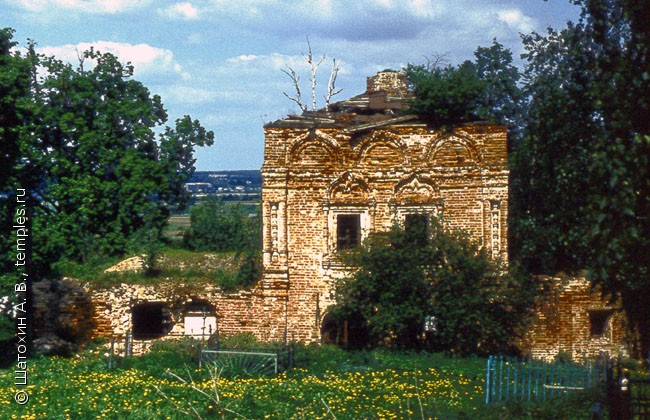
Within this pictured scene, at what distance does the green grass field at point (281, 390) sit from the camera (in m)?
13.9

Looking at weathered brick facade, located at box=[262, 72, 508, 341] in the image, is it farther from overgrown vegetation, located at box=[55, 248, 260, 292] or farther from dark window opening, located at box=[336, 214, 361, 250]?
overgrown vegetation, located at box=[55, 248, 260, 292]

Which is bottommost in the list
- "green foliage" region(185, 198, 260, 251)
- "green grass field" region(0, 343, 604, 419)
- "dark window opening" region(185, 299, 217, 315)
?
"green grass field" region(0, 343, 604, 419)

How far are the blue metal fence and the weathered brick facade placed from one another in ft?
23.5

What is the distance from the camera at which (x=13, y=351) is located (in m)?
22.9

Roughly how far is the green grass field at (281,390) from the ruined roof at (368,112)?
6.04 meters

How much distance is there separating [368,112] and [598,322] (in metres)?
8.47

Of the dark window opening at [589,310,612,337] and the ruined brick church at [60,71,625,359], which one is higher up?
the ruined brick church at [60,71,625,359]

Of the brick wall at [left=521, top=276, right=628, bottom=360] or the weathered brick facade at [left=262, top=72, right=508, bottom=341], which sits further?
the weathered brick facade at [left=262, top=72, right=508, bottom=341]

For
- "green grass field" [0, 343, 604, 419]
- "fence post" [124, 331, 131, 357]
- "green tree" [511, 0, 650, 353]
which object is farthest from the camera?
"fence post" [124, 331, 131, 357]

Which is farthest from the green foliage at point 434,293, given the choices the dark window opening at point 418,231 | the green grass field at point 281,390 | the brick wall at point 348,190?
the brick wall at point 348,190

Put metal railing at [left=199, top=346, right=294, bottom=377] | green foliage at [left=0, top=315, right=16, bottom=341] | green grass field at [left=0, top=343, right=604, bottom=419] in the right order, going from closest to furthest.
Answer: green grass field at [left=0, top=343, right=604, bottom=419] → metal railing at [left=199, top=346, right=294, bottom=377] → green foliage at [left=0, top=315, right=16, bottom=341]

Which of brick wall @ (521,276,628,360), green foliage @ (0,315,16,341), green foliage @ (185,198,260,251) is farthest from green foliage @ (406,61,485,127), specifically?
green foliage @ (0,315,16,341)

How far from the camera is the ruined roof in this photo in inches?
910

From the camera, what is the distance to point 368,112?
24.4 m
